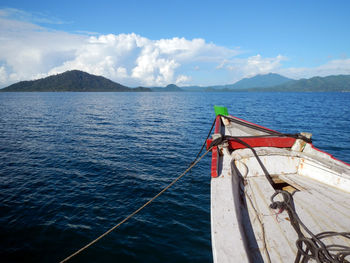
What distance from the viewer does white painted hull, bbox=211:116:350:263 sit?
2.98 metres

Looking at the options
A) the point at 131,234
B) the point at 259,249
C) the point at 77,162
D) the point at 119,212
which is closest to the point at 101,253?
the point at 131,234

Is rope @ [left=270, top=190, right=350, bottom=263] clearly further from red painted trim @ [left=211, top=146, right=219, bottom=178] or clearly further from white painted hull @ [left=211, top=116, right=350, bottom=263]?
red painted trim @ [left=211, top=146, right=219, bottom=178]

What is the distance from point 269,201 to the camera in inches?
163

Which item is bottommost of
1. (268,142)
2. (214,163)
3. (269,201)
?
(269,201)

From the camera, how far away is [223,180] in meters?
4.59

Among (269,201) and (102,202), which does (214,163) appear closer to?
(269,201)

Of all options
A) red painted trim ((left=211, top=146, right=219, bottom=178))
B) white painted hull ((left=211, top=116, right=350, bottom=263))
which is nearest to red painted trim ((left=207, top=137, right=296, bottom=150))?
white painted hull ((left=211, top=116, right=350, bottom=263))

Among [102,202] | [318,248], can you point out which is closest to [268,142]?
[318,248]

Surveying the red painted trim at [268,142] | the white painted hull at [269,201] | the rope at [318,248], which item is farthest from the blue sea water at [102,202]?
the rope at [318,248]

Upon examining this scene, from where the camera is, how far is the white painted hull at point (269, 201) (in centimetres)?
298

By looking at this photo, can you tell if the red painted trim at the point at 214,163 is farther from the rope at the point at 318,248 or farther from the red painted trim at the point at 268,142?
the rope at the point at 318,248

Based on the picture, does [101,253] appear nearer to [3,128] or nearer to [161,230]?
[161,230]

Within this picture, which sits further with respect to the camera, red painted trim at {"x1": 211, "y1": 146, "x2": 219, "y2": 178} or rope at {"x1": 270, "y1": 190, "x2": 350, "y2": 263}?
red painted trim at {"x1": 211, "y1": 146, "x2": 219, "y2": 178}

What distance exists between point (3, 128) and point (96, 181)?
2122cm
